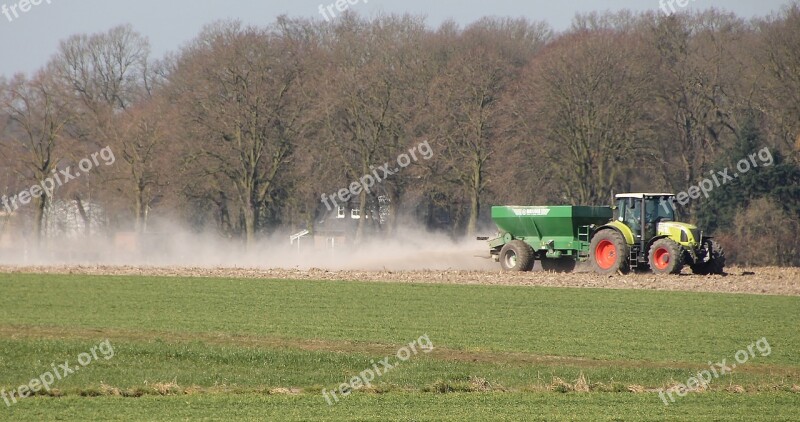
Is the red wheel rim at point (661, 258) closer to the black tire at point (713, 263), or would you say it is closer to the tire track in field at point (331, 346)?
the black tire at point (713, 263)

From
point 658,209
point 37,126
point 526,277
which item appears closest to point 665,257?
point 658,209

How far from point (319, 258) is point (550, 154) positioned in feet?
48.8

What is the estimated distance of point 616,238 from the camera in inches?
1398

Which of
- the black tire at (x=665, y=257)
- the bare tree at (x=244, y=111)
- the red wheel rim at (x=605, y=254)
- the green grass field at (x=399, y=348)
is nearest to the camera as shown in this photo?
the green grass field at (x=399, y=348)

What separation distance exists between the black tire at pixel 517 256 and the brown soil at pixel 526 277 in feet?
1.96

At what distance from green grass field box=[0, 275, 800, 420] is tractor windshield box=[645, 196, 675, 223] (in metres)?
5.27

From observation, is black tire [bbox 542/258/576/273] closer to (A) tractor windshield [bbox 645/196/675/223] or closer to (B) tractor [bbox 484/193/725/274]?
(B) tractor [bbox 484/193/725/274]

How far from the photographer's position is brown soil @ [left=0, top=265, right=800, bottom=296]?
33094 millimetres

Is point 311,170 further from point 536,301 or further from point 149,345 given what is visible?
point 149,345

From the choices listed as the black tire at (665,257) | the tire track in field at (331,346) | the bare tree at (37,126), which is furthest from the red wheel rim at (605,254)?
the bare tree at (37,126)

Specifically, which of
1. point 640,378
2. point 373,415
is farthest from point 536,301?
point 373,415

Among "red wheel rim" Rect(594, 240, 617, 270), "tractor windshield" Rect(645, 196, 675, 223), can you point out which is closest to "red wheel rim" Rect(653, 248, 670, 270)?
"tractor windshield" Rect(645, 196, 675, 223)

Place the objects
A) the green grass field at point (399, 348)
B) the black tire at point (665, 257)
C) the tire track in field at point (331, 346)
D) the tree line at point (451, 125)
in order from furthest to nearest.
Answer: the tree line at point (451, 125), the black tire at point (665, 257), the tire track in field at point (331, 346), the green grass field at point (399, 348)

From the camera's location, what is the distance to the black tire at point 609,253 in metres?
35.5
